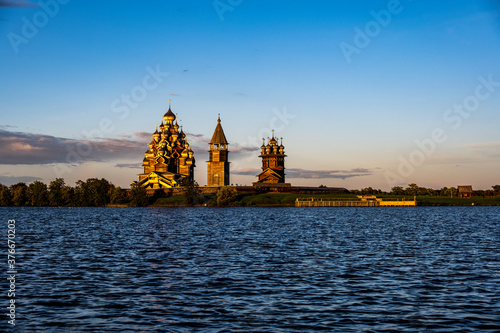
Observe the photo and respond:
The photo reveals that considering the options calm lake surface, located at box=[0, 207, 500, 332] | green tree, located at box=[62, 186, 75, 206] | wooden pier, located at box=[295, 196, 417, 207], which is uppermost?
green tree, located at box=[62, 186, 75, 206]

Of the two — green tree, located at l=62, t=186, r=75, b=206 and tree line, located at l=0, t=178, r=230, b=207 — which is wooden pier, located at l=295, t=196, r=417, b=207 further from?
green tree, located at l=62, t=186, r=75, b=206

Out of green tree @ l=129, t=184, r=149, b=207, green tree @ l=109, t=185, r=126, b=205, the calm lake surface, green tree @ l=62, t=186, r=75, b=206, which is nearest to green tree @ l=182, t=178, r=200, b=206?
green tree @ l=129, t=184, r=149, b=207

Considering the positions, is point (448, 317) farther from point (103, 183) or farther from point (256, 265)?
point (103, 183)

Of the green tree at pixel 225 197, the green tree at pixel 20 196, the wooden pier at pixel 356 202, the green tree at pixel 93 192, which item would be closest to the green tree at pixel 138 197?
the green tree at pixel 93 192

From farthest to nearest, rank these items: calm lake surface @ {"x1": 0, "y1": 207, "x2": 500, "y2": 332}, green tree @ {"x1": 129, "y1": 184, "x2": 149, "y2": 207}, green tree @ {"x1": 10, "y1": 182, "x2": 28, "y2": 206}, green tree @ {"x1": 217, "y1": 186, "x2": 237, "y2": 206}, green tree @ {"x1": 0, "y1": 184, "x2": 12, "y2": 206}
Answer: green tree @ {"x1": 0, "y1": 184, "x2": 12, "y2": 206}
green tree @ {"x1": 10, "y1": 182, "x2": 28, "y2": 206}
green tree @ {"x1": 129, "y1": 184, "x2": 149, "y2": 207}
green tree @ {"x1": 217, "y1": 186, "x2": 237, "y2": 206}
calm lake surface @ {"x1": 0, "y1": 207, "x2": 500, "y2": 332}

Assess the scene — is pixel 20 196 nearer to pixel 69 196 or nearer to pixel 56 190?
pixel 56 190

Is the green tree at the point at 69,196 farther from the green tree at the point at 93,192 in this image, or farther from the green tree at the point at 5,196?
the green tree at the point at 5,196

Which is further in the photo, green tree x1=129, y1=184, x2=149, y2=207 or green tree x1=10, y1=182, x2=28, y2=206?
green tree x1=10, y1=182, x2=28, y2=206

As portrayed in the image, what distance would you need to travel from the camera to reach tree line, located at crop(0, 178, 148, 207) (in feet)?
584

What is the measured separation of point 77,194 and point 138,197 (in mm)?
25985

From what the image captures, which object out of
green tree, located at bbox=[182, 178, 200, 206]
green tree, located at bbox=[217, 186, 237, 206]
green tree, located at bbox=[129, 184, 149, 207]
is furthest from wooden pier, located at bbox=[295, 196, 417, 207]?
green tree, located at bbox=[129, 184, 149, 207]

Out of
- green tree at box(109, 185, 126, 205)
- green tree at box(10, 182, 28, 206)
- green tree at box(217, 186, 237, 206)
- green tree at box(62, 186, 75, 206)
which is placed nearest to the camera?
green tree at box(217, 186, 237, 206)

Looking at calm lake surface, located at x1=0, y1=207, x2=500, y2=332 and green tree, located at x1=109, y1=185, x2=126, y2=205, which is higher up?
green tree, located at x1=109, y1=185, x2=126, y2=205

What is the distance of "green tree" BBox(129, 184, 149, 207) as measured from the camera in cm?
17375
